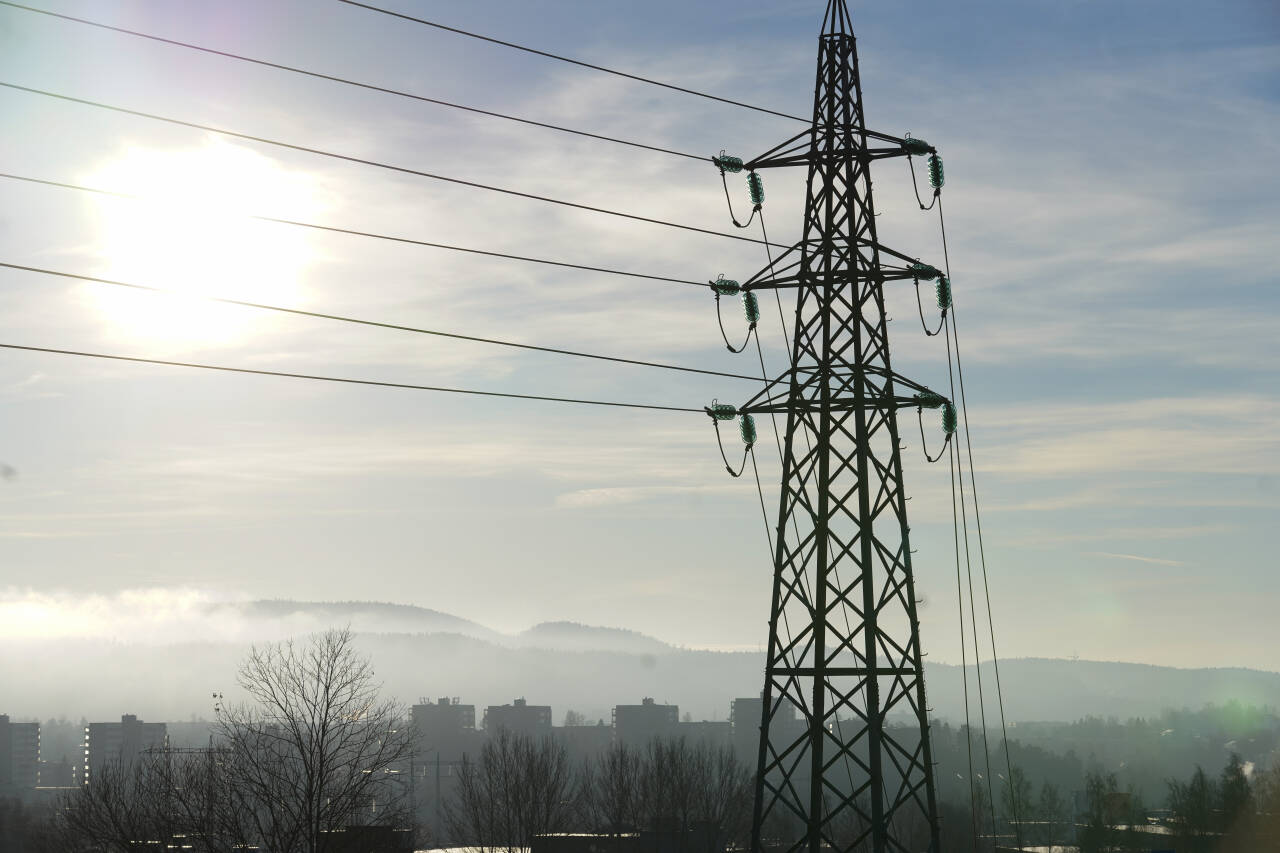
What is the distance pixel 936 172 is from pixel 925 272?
366 cm

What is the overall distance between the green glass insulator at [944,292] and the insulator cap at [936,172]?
7.35 feet

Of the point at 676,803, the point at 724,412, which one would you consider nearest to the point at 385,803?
the point at 676,803

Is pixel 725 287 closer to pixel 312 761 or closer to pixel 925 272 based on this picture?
pixel 925 272

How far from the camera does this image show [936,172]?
2667 cm

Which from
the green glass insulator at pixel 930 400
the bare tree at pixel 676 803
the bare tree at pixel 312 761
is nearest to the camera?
the green glass insulator at pixel 930 400

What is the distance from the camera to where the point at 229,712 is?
4244 cm

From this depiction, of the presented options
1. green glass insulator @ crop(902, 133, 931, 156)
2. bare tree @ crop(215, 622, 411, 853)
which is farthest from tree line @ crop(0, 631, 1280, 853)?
green glass insulator @ crop(902, 133, 931, 156)

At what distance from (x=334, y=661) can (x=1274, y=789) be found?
89.1m

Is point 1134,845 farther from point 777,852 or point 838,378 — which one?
point 838,378

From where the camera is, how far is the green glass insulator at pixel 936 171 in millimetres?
26594

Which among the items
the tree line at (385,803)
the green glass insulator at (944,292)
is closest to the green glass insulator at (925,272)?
the green glass insulator at (944,292)

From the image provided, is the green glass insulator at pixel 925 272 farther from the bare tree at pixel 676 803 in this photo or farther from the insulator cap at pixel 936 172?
the bare tree at pixel 676 803

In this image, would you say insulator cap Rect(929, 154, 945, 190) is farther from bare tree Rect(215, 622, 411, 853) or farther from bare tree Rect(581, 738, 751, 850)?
bare tree Rect(581, 738, 751, 850)

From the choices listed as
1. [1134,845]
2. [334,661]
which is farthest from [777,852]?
[334,661]
